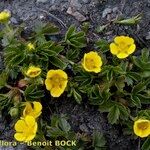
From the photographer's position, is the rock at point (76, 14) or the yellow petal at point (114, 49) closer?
the yellow petal at point (114, 49)

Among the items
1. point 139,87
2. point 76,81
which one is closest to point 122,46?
point 139,87

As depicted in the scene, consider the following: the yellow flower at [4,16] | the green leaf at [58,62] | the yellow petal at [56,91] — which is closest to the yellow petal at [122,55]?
the green leaf at [58,62]

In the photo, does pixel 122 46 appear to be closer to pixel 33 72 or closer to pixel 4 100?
pixel 33 72

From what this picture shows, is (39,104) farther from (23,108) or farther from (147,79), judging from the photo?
(147,79)

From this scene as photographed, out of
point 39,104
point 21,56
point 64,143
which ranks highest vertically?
point 21,56

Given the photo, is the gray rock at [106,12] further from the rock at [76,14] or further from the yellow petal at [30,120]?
the yellow petal at [30,120]

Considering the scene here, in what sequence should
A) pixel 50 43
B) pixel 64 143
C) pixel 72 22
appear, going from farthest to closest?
pixel 72 22 < pixel 50 43 < pixel 64 143

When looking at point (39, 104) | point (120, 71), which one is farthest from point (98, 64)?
point (39, 104)
